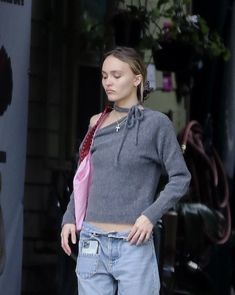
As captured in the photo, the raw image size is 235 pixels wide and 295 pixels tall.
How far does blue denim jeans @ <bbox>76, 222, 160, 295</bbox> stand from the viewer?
3412 millimetres

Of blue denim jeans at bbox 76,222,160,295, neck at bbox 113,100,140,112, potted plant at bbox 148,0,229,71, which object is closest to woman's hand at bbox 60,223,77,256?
blue denim jeans at bbox 76,222,160,295

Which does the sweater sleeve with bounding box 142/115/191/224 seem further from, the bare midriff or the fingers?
the fingers

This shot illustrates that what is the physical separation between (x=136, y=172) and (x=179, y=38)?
3.26 metres

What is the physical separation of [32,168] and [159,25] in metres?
1.46

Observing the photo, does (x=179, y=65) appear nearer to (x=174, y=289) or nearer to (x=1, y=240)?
(x=174, y=289)

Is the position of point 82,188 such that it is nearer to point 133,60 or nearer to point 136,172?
point 136,172

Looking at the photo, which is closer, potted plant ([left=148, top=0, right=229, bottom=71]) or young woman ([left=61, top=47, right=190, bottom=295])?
young woman ([left=61, top=47, right=190, bottom=295])

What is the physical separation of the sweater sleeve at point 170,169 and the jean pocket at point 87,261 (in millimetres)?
264

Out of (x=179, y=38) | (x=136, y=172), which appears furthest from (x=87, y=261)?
(x=179, y=38)

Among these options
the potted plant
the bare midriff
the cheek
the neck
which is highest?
the potted plant

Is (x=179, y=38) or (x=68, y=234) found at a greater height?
(x=179, y=38)

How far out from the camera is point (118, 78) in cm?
353

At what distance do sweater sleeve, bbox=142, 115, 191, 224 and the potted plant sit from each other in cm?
276

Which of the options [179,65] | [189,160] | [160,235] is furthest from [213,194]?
[160,235]
